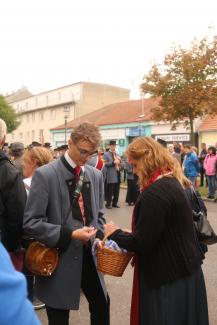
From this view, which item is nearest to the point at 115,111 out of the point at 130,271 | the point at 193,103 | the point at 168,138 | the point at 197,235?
the point at 168,138

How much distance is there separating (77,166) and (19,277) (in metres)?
2.13

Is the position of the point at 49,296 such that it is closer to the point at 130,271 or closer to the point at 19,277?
the point at 19,277

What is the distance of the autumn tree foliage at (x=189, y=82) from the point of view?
19.1 metres

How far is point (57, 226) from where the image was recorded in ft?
9.21

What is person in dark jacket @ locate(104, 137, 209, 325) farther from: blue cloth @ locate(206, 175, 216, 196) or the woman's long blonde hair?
blue cloth @ locate(206, 175, 216, 196)

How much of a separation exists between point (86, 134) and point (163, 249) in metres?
0.95

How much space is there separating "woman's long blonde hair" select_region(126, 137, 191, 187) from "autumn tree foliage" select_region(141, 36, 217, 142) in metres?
16.3

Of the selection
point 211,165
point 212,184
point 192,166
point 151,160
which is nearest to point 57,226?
point 151,160

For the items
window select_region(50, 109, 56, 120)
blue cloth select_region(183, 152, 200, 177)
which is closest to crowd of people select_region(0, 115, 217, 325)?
blue cloth select_region(183, 152, 200, 177)

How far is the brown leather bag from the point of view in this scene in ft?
9.21

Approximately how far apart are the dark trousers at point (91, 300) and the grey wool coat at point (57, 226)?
99mm

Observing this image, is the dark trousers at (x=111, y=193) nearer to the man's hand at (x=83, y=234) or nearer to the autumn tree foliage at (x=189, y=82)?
the autumn tree foliage at (x=189, y=82)

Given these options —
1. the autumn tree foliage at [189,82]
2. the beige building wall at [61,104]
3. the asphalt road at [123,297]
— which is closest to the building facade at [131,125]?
the beige building wall at [61,104]

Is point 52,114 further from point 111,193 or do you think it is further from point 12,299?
point 12,299
